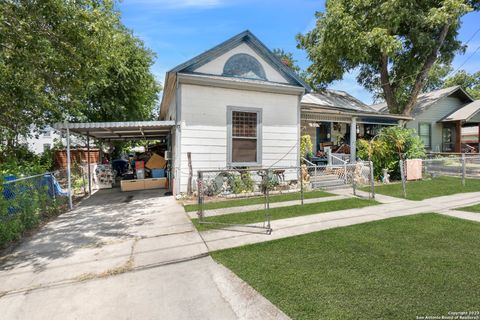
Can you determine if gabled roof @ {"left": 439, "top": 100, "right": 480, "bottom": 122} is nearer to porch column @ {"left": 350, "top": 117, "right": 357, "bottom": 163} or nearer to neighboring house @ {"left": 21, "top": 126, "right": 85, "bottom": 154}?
porch column @ {"left": 350, "top": 117, "right": 357, "bottom": 163}

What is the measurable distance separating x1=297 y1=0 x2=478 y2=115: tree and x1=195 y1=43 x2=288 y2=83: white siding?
8.40 m

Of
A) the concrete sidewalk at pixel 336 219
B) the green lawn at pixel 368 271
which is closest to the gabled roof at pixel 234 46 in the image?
the concrete sidewalk at pixel 336 219

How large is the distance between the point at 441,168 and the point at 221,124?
1068 centimetres

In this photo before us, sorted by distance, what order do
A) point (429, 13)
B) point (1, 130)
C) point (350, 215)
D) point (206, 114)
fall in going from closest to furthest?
1. point (350, 215)
2. point (206, 114)
3. point (1, 130)
4. point (429, 13)

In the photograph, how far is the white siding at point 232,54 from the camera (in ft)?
29.8

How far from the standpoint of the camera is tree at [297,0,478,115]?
47.3 feet

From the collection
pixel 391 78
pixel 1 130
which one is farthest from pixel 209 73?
pixel 391 78

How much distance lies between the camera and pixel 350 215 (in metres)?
6.31

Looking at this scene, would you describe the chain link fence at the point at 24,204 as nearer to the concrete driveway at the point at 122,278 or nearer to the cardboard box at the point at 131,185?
the concrete driveway at the point at 122,278

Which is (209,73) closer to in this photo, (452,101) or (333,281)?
(333,281)

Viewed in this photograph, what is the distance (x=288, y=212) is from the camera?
6.63 m

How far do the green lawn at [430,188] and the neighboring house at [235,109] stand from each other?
143 inches

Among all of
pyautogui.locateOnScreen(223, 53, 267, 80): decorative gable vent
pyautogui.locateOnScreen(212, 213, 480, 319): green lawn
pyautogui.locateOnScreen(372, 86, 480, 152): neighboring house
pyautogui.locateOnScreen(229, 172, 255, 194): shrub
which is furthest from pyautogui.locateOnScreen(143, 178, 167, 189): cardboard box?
pyautogui.locateOnScreen(372, 86, 480, 152): neighboring house

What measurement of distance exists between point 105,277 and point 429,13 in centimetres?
1963
